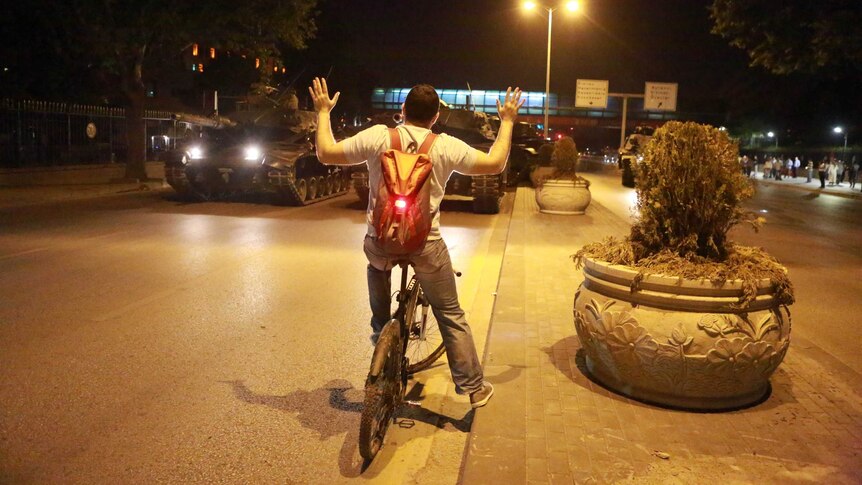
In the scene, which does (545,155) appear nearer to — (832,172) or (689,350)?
(832,172)

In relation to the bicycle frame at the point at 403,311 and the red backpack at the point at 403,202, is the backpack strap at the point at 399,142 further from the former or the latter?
the bicycle frame at the point at 403,311

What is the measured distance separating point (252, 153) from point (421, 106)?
16423 millimetres

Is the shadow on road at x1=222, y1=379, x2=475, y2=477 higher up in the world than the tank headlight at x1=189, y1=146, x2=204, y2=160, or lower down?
lower down

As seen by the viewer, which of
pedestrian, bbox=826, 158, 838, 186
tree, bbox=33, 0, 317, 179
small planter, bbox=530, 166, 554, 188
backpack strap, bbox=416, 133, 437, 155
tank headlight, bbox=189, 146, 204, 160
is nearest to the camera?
backpack strap, bbox=416, 133, 437, 155

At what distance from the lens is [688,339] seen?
4.49m

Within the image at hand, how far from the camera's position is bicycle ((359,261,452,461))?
3857 millimetres

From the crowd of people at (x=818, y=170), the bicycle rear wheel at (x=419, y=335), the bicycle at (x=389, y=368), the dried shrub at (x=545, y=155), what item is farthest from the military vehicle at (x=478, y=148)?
the crowd of people at (x=818, y=170)

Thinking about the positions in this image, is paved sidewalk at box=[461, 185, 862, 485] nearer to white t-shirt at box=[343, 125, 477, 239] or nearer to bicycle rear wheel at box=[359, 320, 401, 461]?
bicycle rear wheel at box=[359, 320, 401, 461]

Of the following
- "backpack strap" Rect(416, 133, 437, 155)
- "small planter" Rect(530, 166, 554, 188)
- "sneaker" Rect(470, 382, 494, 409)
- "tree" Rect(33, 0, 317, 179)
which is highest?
"tree" Rect(33, 0, 317, 179)

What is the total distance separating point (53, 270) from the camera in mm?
9586

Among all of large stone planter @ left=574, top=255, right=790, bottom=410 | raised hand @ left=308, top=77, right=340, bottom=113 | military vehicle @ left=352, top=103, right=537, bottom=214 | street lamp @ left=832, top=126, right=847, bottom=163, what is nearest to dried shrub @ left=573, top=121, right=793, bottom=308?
large stone planter @ left=574, top=255, right=790, bottom=410

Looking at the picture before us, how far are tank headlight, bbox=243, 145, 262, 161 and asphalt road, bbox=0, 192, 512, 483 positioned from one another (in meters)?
7.92

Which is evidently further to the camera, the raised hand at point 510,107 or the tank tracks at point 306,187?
the tank tracks at point 306,187

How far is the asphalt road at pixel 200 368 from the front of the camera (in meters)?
4.18
